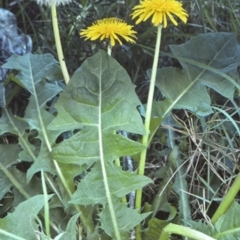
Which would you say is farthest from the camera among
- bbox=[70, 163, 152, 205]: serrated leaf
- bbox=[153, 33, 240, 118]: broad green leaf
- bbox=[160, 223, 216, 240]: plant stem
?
bbox=[153, 33, 240, 118]: broad green leaf

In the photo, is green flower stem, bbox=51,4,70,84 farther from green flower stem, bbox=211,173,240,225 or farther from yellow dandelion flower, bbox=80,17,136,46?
green flower stem, bbox=211,173,240,225

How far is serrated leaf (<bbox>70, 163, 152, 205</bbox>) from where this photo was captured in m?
0.73

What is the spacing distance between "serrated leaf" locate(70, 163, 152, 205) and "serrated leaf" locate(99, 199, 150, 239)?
0.02 metres

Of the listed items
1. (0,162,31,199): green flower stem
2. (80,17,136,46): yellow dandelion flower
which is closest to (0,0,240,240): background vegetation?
(0,162,31,199): green flower stem

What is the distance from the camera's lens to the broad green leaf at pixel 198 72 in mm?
857

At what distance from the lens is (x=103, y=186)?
75 cm

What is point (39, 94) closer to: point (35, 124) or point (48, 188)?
point (35, 124)

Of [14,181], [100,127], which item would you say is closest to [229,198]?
[100,127]

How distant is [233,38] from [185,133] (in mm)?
192

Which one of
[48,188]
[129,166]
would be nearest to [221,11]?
[129,166]

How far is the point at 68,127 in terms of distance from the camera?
0.78 metres

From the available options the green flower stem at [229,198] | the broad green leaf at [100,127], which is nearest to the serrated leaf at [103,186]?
the broad green leaf at [100,127]

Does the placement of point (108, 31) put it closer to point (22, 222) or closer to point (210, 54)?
point (210, 54)

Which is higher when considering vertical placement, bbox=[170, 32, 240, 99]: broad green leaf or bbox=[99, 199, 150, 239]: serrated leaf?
bbox=[170, 32, 240, 99]: broad green leaf
